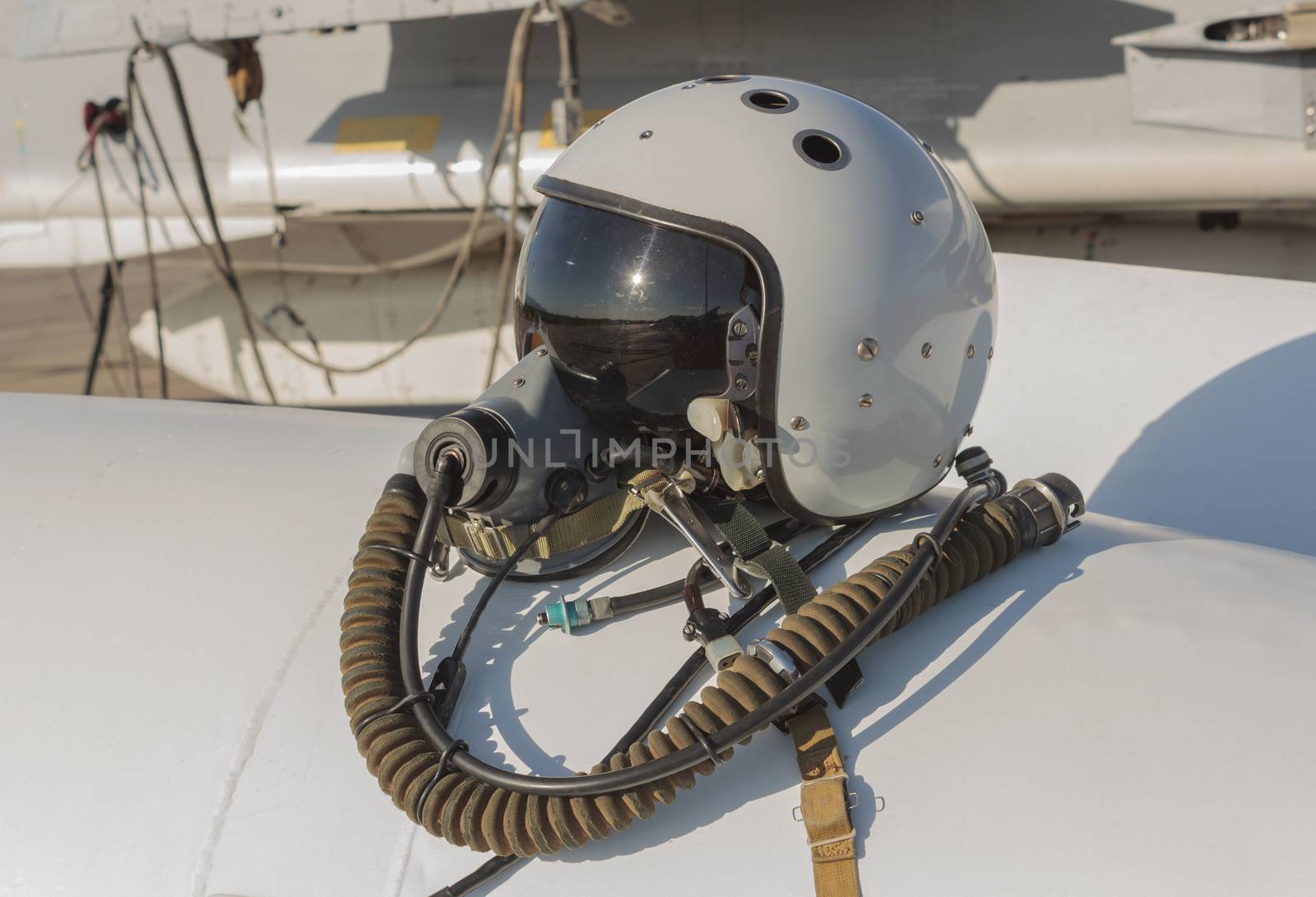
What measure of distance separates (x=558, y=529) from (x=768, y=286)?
1.24ft

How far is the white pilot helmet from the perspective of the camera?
1.20 meters

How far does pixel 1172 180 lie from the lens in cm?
385

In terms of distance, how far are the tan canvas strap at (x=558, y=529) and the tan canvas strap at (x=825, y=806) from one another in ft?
1.16

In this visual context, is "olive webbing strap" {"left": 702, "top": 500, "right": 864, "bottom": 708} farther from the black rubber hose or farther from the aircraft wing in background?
the aircraft wing in background

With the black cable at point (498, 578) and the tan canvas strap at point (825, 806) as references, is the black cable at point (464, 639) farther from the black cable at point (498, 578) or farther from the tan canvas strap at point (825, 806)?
the tan canvas strap at point (825, 806)

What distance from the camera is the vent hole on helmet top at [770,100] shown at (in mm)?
1303

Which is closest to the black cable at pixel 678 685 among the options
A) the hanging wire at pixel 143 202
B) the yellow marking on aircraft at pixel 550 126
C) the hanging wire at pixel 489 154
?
the hanging wire at pixel 489 154

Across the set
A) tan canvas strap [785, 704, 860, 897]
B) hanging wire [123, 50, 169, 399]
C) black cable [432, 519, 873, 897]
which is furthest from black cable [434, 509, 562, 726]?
hanging wire [123, 50, 169, 399]

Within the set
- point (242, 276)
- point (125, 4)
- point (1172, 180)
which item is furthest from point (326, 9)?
point (1172, 180)

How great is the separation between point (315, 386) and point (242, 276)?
69cm

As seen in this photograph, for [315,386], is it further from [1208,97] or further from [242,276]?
[1208,97]

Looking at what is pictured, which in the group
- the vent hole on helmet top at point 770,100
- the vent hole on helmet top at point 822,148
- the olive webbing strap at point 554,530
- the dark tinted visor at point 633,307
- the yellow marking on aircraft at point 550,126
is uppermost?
the vent hole on helmet top at point 770,100

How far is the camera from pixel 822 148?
1270 millimetres

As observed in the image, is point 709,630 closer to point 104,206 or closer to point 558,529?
point 558,529
